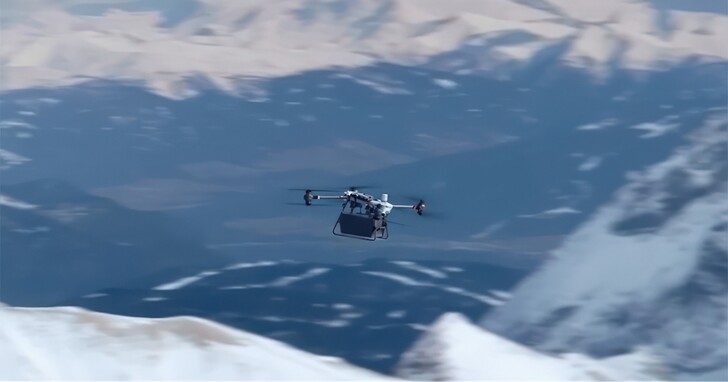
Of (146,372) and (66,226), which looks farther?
(66,226)

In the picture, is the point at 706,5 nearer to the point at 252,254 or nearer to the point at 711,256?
the point at 711,256

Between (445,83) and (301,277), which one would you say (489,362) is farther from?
(445,83)

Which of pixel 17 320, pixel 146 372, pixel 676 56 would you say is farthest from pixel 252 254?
pixel 676 56

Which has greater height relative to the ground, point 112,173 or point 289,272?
point 112,173

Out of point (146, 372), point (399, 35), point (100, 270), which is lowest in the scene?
point (146, 372)

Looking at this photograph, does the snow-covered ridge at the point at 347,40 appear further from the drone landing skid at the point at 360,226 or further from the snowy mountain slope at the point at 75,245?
the drone landing skid at the point at 360,226

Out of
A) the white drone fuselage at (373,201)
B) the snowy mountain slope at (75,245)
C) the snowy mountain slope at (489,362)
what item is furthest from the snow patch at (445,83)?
the snowy mountain slope at (75,245)

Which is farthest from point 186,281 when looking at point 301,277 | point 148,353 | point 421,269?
point 421,269
